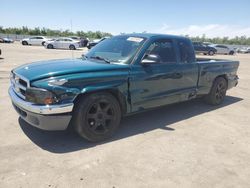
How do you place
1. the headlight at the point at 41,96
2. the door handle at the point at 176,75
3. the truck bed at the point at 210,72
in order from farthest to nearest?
the truck bed at the point at 210,72 → the door handle at the point at 176,75 → the headlight at the point at 41,96

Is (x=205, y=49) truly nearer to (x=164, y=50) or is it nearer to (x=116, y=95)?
(x=164, y=50)

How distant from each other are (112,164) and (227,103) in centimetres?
485

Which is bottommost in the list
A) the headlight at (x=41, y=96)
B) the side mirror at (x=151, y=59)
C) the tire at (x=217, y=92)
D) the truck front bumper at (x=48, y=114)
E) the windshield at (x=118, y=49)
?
the tire at (x=217, y=92)

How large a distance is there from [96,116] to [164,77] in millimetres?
1648

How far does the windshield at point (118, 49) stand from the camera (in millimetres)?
4289

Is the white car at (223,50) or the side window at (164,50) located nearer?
the side window at (164,50)

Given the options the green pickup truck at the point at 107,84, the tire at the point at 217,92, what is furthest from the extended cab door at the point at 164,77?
the tire at the point at 217,92

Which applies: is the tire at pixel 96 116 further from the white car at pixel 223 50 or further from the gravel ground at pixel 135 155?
the white car at pixel 223 50

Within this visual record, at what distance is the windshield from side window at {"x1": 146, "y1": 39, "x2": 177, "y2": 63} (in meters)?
0.27

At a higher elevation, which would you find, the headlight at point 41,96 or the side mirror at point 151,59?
the side mirror at point 151,59

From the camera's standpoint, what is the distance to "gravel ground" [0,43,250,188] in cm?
292

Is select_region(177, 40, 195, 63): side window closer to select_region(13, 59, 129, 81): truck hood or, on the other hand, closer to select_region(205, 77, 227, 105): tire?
select_region(205, 77, 227, 105): tire

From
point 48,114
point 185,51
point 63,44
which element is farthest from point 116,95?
point 63,44

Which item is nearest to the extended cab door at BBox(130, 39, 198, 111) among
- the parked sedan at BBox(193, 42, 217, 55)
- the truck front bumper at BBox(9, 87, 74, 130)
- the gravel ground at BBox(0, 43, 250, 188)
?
the gravel ground at BBox(0, 43, 250, 188)
